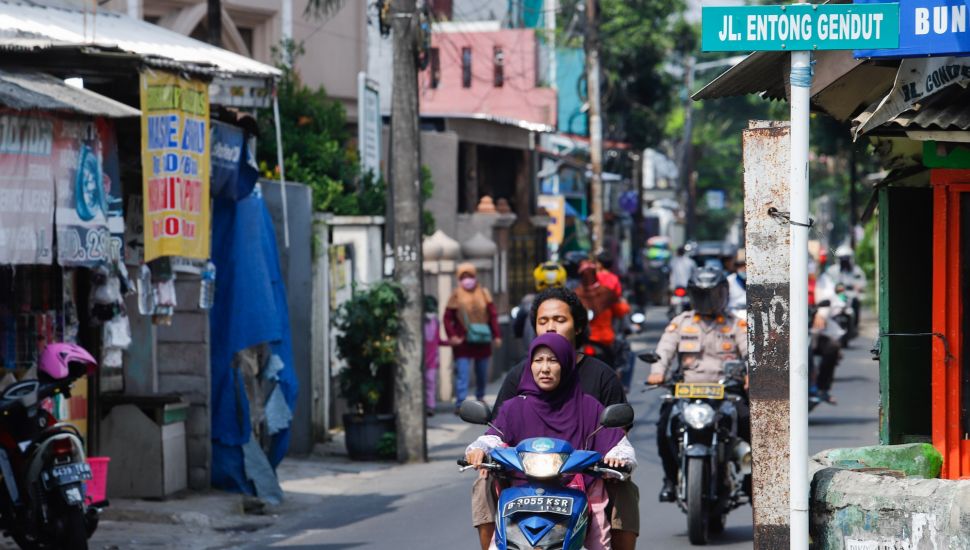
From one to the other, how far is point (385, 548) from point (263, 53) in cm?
1402

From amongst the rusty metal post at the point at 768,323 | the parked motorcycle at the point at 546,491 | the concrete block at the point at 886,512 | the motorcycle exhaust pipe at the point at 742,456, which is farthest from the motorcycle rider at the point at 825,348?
the parked motorcycle at the point at 546,491

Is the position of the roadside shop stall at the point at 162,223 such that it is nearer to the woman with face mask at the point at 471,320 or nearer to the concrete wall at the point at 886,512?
the concrete wall at the point at 886,512

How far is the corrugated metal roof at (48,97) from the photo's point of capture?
938cm

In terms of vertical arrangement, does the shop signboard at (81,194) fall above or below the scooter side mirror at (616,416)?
above

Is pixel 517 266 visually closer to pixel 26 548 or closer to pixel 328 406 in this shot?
pixel 328 406

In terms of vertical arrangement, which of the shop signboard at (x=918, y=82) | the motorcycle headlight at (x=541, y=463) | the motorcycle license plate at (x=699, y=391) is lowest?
the motorcycle license plate at (x=699, y=391)

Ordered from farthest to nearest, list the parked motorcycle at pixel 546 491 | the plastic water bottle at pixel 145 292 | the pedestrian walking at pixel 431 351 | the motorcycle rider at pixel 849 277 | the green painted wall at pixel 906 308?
the motorcycle rider at pixel 849 277
the pedestrian walking at pixel 431 351
the plastic water bottle at pixel 145 292
the green painted wall at pixel 906 308
the parked motorcycle at pixel 546 491

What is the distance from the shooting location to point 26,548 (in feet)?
31.1

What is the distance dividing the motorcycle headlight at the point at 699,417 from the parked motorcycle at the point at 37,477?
392cm

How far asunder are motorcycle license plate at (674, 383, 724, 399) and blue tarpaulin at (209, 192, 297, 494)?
396 centimetres

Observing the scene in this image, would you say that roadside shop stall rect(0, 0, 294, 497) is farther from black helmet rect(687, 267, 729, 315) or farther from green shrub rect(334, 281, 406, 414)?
black helmet rect(687, 267, 729, 315)

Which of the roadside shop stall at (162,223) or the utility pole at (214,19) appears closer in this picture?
the roadside shop stall at (162,223)

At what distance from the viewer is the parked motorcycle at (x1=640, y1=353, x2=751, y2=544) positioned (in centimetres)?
1055

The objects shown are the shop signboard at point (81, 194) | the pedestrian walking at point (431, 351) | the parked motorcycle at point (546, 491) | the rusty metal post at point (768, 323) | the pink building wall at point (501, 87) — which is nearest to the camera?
the parked motorcycle at point (546, 491)
